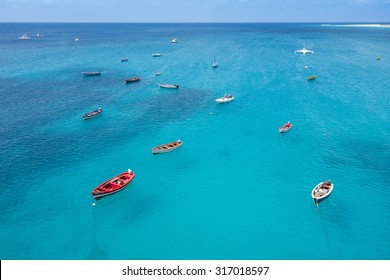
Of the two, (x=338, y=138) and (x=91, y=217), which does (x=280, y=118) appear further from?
(x=91, y=217)

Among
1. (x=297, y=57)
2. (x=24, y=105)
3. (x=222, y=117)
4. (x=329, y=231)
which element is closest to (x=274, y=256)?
(x=329, y=231)

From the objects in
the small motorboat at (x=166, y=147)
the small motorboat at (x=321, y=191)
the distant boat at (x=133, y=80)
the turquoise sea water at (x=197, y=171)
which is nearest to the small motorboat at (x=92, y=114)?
the turquoise sea water at (x=197, y=171)

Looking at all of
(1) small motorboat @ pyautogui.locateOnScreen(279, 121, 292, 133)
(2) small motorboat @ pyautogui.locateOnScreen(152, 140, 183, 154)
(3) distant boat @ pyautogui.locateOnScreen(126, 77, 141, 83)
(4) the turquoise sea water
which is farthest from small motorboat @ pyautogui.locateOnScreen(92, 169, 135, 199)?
(3) distant boat @ pyautogui.locateOnScreen(126, 77, 141, 83)

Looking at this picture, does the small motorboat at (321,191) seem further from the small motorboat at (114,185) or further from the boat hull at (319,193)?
the small motorboat at (114,185)

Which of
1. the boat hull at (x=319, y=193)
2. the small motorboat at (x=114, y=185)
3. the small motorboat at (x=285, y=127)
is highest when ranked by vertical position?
the small motorboat at (x=285, y=127)

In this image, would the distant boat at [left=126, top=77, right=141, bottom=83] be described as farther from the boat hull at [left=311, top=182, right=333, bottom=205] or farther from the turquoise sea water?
the boat hull at [left=311, top=182, right=333, bottom=205]
